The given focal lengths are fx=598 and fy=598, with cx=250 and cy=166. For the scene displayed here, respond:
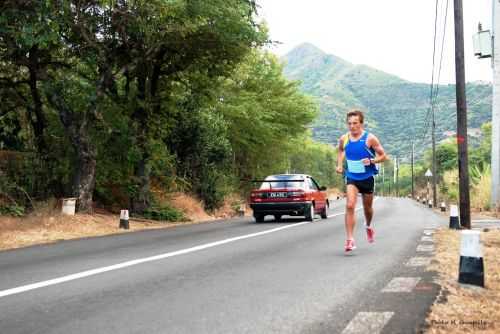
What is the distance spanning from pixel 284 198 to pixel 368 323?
46.6 feet

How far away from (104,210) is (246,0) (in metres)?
8.14

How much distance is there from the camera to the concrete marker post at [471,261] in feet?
19.1

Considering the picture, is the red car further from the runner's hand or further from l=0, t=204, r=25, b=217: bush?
the runner's hand

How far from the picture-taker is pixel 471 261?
5.89m

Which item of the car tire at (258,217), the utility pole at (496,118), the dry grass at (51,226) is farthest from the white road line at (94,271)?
the utility pole at (496,118)

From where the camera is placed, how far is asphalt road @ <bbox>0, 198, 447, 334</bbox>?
14.8 ft

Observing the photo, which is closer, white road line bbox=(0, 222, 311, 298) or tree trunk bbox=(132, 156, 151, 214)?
white road line bbox=(0, 222, 311, 298)

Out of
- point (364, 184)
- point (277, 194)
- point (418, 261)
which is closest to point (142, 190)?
point (277, 194)

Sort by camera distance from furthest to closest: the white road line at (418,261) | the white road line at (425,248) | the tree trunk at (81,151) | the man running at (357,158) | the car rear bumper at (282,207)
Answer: the car rear bumper at (282,207) → the tree trunk at (81,151) → the white road line at (425,248) → the man running at (357,158) → the white road line at (418,261)

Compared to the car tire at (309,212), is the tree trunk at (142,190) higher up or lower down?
higher up

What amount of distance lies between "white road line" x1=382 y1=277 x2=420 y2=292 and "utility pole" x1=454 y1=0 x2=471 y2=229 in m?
9.50

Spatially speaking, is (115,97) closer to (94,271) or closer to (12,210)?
(12,210)

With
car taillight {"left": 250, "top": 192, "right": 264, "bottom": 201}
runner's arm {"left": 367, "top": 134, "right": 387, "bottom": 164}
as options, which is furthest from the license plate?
runner's arm {"left": 367, "top": 134, "right": 387, "bottom": 164}

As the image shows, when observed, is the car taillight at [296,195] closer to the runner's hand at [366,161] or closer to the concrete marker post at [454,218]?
the concrete marker post at [454,218]
